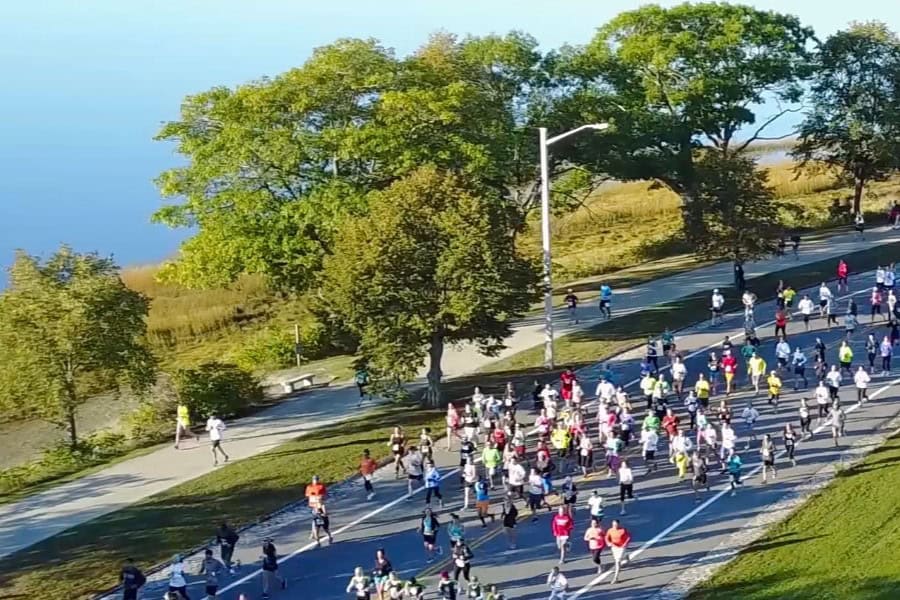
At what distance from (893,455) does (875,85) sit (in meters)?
32.9

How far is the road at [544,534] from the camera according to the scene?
69.0ft

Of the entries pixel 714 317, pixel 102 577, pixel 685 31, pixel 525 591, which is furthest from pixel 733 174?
pixel 102 577

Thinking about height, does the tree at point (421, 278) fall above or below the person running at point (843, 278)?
above

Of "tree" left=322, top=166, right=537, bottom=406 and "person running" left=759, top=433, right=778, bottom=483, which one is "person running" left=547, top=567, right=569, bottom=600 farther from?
"tree" left=322, top=166, right=537, bottom=406

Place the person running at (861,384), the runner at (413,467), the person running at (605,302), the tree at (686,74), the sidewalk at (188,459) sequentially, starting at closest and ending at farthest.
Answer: the runner at (413,467) < the sidewalk at (188,459) < the person running at (861,384) < the person running at (605,302) < the tree at (686,74)

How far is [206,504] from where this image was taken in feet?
84.4

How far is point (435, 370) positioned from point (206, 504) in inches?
332

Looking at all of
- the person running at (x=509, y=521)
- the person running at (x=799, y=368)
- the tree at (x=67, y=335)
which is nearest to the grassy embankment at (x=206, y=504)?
the tree at (x=67, y=335)

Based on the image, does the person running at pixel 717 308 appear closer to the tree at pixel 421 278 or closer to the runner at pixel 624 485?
the tree at pixel 421 278

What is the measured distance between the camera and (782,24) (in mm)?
55281

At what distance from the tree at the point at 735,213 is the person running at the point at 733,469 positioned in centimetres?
1705

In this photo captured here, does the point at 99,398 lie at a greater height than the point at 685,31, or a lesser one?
lesser

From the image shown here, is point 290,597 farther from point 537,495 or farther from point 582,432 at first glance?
point 582,432

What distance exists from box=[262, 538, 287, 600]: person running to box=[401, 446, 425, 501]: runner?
186 inches
